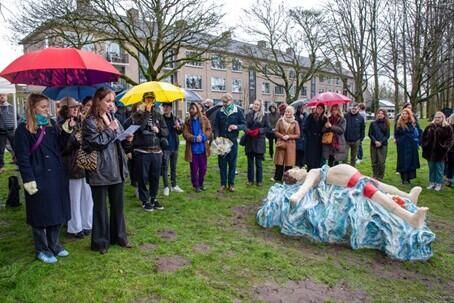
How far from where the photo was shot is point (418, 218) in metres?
4.78

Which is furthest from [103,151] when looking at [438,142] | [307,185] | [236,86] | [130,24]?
[236,86]

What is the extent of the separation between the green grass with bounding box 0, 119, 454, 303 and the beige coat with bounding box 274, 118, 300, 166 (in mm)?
2673

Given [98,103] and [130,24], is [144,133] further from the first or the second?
[130,24]

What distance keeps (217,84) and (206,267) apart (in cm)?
5025

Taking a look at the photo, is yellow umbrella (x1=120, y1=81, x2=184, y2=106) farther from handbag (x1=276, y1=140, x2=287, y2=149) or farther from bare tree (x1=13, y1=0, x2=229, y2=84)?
bare tree (x1=13, y1=0, x2=229, y2=84)

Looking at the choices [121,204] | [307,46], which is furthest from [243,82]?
[121,204]

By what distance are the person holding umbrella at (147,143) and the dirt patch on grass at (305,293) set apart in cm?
301

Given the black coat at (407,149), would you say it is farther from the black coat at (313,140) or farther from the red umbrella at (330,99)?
the red umbrella at (330,99)

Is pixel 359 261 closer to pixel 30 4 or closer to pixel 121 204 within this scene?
pixel 121 204

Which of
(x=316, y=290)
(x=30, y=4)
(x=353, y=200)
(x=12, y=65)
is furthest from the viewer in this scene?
(x=30, y=4)

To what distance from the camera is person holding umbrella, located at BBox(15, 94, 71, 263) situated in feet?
13.5

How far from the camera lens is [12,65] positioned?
454 cm

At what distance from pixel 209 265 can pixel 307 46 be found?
3203 centimetres

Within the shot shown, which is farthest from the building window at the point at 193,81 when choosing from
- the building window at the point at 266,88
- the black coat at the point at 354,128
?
the black coat at the point at 354,128
